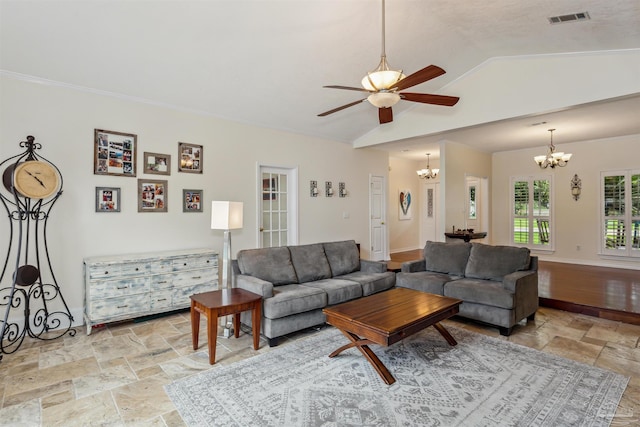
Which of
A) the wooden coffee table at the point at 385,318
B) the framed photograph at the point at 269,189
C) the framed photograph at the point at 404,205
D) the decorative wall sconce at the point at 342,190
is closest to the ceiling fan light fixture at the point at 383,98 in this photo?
the wooden coffee table at the point at 385,318

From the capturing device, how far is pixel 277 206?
19.5 feet

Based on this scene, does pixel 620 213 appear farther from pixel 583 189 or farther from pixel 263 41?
pixel 263 41

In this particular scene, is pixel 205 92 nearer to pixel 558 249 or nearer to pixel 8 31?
pixel 8 31

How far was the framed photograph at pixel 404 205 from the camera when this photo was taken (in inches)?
375

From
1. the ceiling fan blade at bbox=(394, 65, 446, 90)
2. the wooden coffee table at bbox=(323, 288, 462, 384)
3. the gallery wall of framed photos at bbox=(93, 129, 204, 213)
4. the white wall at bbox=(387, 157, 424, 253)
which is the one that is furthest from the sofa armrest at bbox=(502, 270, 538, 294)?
the white wall at bbox=(387, 157, 424, 253)

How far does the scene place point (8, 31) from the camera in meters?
3.02

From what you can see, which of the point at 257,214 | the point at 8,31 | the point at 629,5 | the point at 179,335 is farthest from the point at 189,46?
the point at 629,5

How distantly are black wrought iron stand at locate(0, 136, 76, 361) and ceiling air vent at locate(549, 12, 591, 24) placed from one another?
18.2ft

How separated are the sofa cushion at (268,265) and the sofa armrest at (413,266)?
1.64 metres

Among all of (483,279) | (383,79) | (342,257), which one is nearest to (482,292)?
(483,279)

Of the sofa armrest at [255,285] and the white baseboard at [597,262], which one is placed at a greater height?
the sofa armrest at [255,285]

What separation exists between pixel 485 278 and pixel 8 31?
18.8 ft

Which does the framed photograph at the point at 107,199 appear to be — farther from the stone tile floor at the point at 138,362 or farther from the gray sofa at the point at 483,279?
the gray sofa at the point at 483,279

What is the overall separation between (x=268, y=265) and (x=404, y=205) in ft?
21.5
